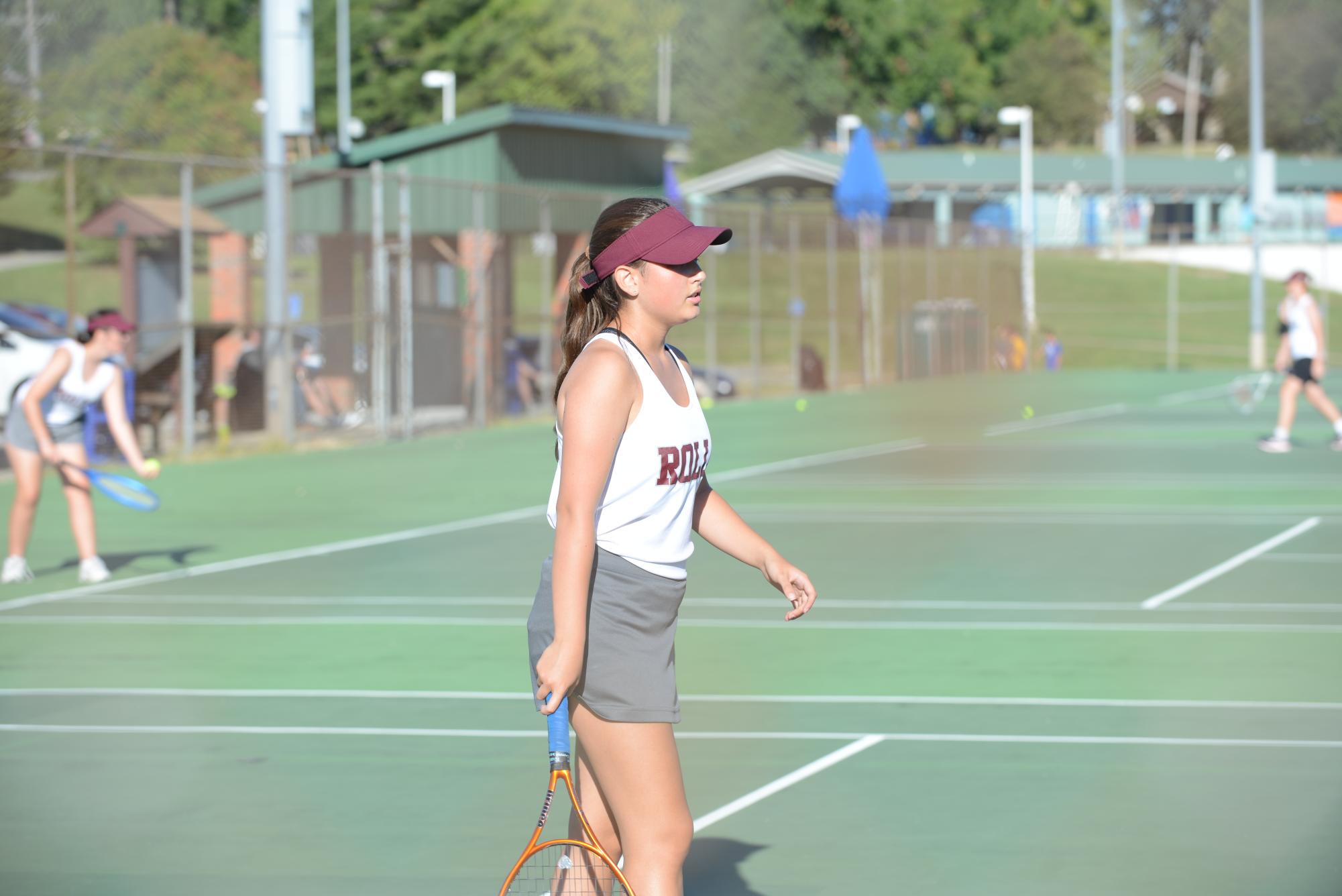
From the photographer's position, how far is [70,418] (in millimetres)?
11648

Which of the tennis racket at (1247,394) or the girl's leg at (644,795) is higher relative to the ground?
the tennis racket at (1247,394)

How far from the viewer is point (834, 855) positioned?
19.9ft

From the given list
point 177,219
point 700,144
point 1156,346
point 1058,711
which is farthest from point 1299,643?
point 700,144

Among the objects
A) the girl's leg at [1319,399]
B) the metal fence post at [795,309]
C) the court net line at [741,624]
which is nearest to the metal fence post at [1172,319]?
the metal fence post at [795,309]

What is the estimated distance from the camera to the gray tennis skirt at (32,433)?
38.2 feet

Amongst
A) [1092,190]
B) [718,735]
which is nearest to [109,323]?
[718,735]

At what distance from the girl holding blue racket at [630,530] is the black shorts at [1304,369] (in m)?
18.0

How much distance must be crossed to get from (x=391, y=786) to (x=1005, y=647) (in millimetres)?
4123

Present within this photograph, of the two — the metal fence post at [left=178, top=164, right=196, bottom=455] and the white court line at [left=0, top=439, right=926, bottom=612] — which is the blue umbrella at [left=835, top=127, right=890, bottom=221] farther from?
the metal fence post at [left=178, top=164, right=196, bottom=455]

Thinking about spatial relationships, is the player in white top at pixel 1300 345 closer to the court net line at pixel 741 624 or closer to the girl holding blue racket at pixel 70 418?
the court net line at pixel 741 624

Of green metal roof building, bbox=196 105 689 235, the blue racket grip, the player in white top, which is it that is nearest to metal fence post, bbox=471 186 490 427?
green metal roof building, bbox=196 105 689 235

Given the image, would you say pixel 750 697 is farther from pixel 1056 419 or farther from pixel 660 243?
pixel 1056 419

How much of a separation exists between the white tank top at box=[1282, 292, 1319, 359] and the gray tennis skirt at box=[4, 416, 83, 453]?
13.8 m

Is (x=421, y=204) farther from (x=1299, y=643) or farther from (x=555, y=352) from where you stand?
(x=1299, y=643)
